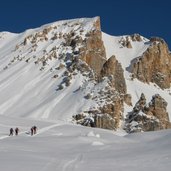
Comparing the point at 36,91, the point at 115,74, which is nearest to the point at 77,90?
the point at 36,91

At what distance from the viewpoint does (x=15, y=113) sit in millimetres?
155875

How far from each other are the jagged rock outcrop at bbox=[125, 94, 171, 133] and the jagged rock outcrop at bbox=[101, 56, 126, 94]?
16.7 metres

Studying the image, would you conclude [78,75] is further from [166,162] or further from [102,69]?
[166,162]

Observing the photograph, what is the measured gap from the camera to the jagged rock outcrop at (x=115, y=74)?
180500 millimetres

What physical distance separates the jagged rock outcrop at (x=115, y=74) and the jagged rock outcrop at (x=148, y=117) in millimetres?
16734

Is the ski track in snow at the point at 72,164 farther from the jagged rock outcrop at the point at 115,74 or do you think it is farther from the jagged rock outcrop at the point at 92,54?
the jagged rock outcrop at the point at 92,54

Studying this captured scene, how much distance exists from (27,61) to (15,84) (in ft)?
56.9

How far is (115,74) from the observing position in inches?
7313

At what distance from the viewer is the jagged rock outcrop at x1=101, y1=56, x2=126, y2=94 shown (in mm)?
180500

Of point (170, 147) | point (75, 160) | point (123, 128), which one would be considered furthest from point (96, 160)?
point (123, 128)

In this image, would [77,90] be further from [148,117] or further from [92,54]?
[148,117]

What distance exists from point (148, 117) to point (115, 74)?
109 ft

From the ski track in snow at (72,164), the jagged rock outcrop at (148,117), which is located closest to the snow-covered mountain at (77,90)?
the jagged rock outcrop at (148,117)

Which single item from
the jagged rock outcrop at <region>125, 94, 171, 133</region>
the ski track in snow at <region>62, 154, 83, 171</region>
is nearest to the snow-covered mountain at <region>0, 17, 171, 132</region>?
the jagged rock outcrop at <region>125, 94, 171, 133</region>
